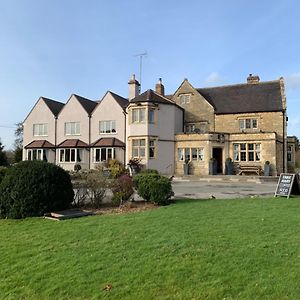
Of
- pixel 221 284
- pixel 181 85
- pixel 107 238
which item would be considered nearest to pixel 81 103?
pixel 181 85

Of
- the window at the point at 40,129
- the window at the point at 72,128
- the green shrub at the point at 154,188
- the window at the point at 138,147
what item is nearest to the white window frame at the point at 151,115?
the window at the point at 138,147

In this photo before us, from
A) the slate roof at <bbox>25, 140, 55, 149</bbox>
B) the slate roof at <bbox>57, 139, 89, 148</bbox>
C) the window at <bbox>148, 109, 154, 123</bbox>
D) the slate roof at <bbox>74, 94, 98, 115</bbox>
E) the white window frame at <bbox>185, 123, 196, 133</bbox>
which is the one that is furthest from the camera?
the slate roof at <bbox>74, 94, 98, 115</bbox>

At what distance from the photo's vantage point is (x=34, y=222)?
10.2m

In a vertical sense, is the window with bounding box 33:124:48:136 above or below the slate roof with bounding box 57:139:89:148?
above

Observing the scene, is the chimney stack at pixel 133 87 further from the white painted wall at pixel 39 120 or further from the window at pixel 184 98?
the white painted wall at pixel 39 120

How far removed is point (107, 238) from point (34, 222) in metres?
3.32

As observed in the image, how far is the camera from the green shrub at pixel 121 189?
12.9 meters

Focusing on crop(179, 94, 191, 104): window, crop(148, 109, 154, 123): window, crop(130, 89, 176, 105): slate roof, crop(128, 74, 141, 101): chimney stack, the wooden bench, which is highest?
crop(128, 74, 141, 101): chimney stack

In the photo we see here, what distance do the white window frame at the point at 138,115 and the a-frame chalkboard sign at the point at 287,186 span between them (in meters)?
20.2

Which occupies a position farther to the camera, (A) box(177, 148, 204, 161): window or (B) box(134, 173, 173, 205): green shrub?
(A) box(177, 148, 204, 161): window

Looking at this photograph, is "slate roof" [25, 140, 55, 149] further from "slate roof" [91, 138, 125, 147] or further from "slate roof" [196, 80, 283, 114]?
"slate roof" [196, 80, 283, 114]

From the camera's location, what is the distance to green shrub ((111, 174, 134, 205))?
1290 cm

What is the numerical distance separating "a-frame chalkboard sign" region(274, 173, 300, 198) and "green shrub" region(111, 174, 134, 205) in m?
6.63

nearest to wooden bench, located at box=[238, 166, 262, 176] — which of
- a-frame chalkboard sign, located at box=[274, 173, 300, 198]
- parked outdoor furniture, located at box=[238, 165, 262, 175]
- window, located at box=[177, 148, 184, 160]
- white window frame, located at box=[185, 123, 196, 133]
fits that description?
parked outdoor furniture, located at box=[238, 165, 262, 175]
